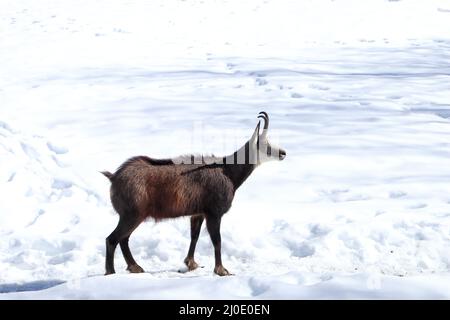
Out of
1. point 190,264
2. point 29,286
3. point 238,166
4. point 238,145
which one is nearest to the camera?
point 29,286

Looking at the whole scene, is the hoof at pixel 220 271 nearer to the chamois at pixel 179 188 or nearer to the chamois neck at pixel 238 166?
the chamois at pixel 179 188

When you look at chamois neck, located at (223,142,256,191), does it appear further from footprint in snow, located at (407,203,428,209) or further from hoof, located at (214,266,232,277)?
footprint in snow, located at (407,203,428,209)

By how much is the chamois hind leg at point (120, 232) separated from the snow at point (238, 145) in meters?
0.38

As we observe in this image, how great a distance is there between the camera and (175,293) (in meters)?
4.65

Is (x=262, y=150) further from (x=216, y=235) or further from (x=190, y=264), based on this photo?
(x=190, y=264)

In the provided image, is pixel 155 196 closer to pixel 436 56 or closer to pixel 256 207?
pixel 256 207

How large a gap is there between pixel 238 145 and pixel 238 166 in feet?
16.1

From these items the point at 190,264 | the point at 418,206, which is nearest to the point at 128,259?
the point at 190,264

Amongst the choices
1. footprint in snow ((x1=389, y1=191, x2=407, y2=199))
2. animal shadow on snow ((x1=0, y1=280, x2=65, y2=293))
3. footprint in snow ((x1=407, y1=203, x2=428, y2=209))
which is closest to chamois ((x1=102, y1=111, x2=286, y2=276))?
animal shadow on snow ((x1=0, y1=280, x2=65, y2=293))

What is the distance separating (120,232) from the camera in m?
5.79

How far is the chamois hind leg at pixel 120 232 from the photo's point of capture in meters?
5.73

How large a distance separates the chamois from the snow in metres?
0.56

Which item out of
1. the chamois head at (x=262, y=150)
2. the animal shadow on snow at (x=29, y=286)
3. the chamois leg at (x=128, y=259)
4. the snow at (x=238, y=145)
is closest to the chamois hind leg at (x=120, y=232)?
the chamois leg at (x=128, y=259)
